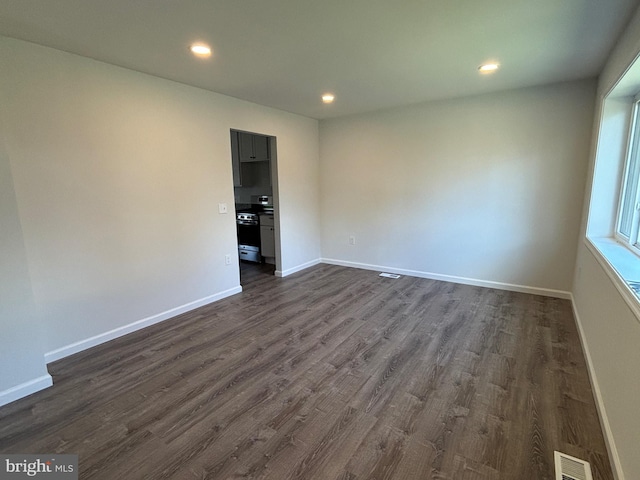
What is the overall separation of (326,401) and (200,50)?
2758 millimetres

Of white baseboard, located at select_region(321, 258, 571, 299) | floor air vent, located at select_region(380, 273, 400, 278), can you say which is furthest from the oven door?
floor air vent, located at select_region(380, 273, 400, 278)

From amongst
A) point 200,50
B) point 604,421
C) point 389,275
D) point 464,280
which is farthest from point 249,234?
point 604,421

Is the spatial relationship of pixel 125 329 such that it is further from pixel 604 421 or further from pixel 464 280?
pixel 464 280

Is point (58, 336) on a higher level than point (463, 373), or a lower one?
higher

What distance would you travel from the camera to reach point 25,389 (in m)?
2.16

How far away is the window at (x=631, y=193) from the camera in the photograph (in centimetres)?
237

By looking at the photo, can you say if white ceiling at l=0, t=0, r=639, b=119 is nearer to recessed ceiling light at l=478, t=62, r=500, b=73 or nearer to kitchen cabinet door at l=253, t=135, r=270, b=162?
recessed ceiling light at l=478, t=62, r=500, b=73

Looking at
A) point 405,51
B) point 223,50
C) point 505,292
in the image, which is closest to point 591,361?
point 505,292

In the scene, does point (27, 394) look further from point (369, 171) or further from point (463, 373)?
point (369, 171)

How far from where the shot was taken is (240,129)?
3939 mm

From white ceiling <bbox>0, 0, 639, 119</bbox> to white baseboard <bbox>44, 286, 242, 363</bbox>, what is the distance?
7.83ft

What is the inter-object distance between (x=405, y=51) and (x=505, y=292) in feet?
10.3

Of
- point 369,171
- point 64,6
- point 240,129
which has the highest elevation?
point 64,6

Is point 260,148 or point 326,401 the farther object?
point 260,148
